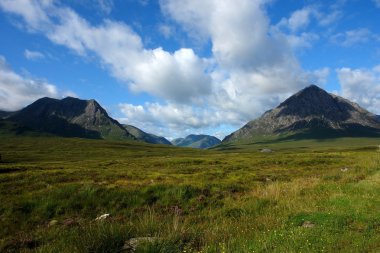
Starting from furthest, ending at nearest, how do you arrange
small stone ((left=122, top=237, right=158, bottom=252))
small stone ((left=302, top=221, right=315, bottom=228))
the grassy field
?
small stone ((left=302, top=221, right=315, bottom=228)) → the grassy field → small stone ((left=122, top=237, right=158, bottom=252))

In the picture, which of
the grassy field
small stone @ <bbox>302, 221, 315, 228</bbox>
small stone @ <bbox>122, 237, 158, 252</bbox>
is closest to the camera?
small stone @ <bbox>122, 237, 158, 252</bbox>

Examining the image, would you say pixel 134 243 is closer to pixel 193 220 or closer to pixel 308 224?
pixel 308 224

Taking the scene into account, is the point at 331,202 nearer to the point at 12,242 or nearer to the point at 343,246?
the point at 343,246

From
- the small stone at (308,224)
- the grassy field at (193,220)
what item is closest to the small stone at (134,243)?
the grassy field at (193,220)

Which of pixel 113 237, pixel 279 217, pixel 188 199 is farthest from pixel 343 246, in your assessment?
pixel 188 199

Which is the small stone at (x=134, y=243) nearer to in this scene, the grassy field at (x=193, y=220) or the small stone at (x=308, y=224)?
the grassy field at (x=193, y=220)

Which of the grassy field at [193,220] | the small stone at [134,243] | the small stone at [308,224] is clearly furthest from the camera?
the small stone at [308,224]

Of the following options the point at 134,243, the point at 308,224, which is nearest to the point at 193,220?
the point at 308,224

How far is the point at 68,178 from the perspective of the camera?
41.7 meters

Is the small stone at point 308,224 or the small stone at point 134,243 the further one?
the small stone at point 308,224

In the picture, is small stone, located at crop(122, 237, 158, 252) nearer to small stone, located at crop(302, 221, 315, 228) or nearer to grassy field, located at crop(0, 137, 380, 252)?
grassy field, located at crop(0, 137, 380, 252)

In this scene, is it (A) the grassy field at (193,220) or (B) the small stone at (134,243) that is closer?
(B) the small stone at (134,243)

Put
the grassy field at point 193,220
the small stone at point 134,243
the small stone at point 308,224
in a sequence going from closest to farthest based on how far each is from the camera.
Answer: the small stone at point 134,243 < the grassy field at point 193,220 < the small stone at point 308,224

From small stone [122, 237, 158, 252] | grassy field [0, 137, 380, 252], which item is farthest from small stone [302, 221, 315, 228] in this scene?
small stone [122, 237, 158, 252]
